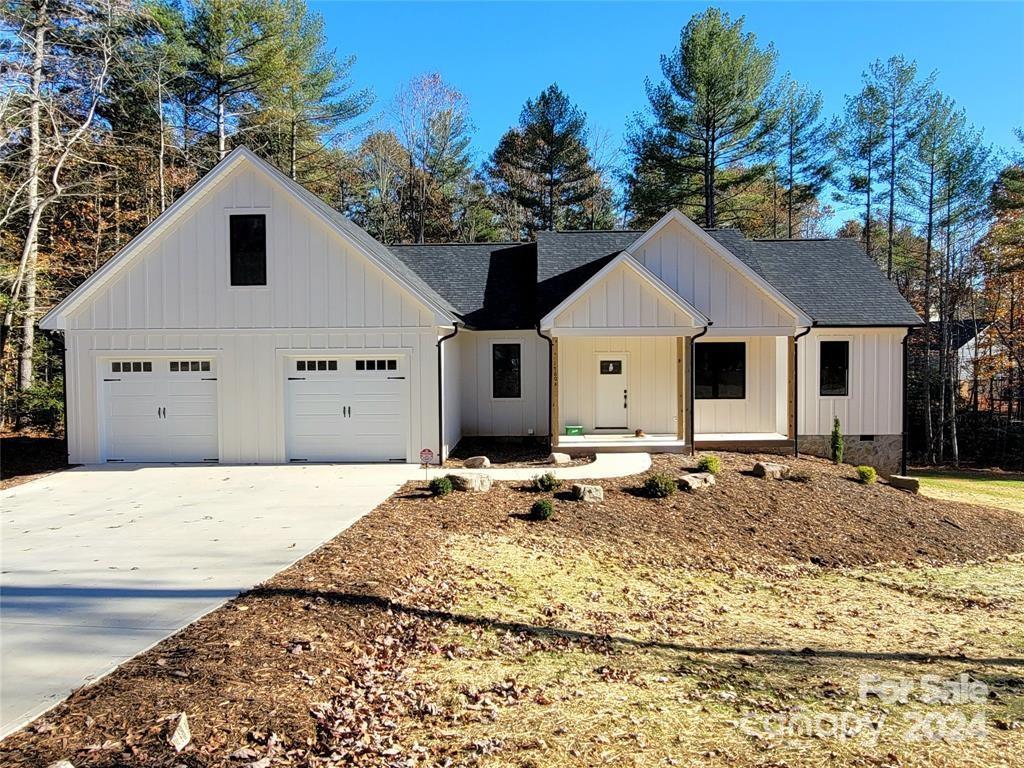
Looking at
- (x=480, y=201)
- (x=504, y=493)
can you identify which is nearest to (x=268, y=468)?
(x=504, y=493)

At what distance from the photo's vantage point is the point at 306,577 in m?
6.32

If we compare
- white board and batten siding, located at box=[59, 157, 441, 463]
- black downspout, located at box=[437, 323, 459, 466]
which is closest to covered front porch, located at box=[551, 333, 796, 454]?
black downspout, located at box=[437, 323, 459, 466]

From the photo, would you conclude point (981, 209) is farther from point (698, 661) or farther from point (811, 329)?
point (698, 661)

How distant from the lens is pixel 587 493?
10.2m

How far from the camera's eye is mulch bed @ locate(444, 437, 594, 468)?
13556 mm

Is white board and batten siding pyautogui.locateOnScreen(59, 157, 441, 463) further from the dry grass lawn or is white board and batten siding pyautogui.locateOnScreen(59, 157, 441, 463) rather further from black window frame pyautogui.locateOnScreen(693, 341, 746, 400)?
the dry grass lawn

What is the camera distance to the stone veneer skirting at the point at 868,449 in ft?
54.7

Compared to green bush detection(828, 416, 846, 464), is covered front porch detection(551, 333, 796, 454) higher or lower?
higher

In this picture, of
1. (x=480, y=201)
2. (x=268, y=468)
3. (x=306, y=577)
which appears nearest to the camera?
(x=306, y=577)

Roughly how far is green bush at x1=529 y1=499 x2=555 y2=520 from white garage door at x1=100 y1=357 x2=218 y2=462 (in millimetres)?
8016

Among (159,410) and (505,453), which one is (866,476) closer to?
(505,453)

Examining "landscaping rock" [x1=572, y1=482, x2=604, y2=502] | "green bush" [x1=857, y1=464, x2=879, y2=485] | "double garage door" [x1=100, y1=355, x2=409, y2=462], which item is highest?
"double garage door" [x1=100, y1=355, x2=409, y2=462]

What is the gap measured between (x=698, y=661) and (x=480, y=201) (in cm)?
3030

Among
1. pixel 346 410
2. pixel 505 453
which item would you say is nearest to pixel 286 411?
pixel 346 410
